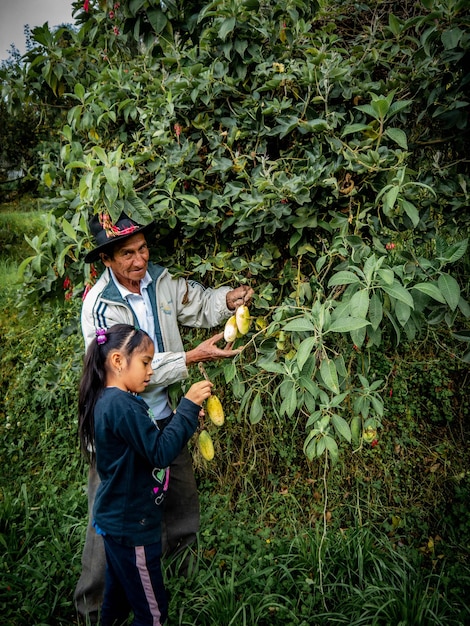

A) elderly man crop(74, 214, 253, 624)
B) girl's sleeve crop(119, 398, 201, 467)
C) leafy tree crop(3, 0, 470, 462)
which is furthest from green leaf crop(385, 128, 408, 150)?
girl's sleeve crop(119, 398, 201, 467)

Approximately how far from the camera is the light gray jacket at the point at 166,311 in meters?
2.02

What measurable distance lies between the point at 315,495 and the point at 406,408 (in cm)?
71

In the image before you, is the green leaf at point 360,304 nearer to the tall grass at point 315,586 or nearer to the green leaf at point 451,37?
the green leaf at point 451,37

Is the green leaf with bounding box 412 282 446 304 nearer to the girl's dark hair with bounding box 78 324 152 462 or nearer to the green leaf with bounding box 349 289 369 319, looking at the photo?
the green leaf with bounding box 349 289 369 319

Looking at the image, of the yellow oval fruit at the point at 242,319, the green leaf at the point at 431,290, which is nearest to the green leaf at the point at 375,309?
the green leaf at the point at 431,290

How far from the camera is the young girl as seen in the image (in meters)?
1.69

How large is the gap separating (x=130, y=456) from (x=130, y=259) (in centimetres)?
74

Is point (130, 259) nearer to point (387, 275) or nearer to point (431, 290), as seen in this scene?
point (387, 275)

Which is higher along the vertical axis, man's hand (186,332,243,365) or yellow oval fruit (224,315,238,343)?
yellow oval fruit (224,315,238,343)

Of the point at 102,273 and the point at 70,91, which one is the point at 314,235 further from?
the point at 70,91

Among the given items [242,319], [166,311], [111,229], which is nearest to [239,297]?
[242,319]

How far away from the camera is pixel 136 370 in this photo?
5.78ft

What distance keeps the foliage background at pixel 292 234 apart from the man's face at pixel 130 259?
96 mm

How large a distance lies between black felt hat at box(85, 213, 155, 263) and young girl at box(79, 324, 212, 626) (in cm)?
35
